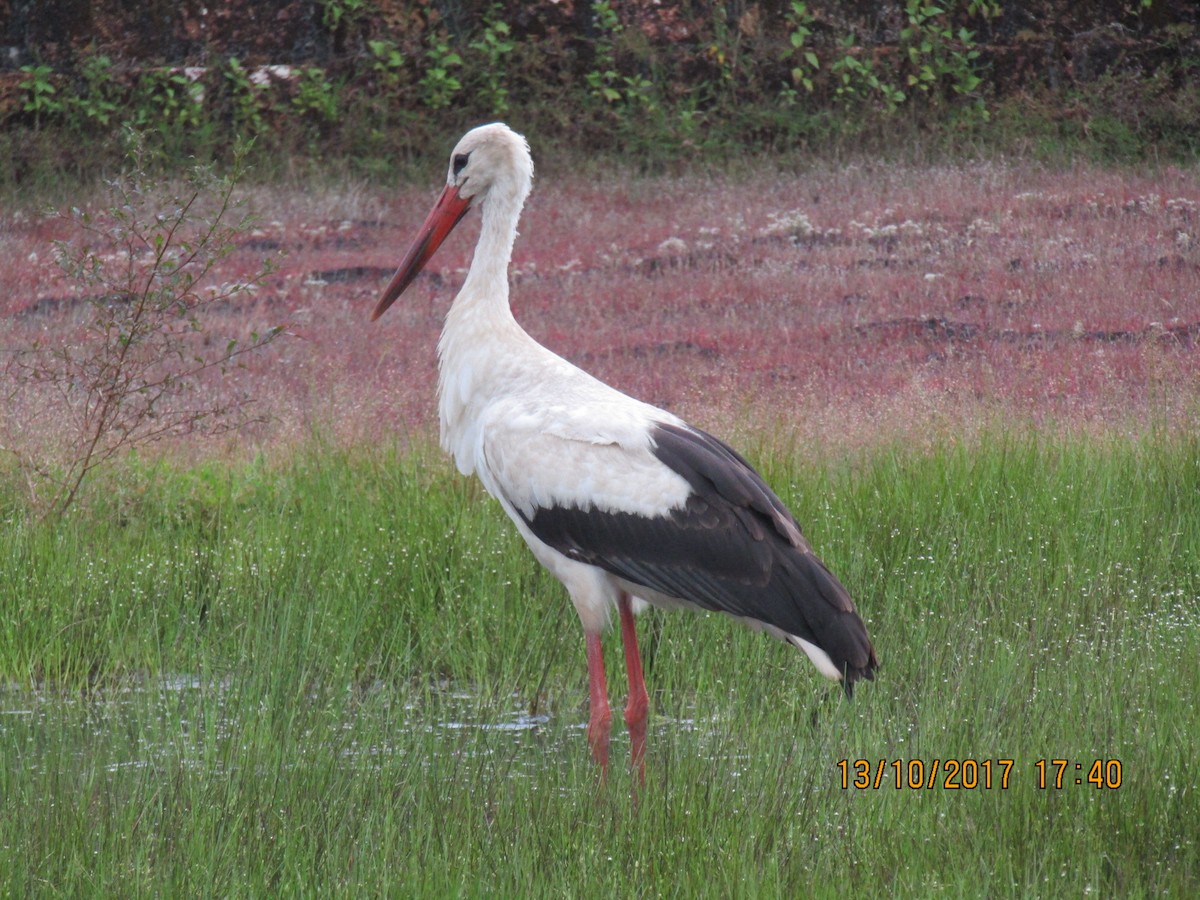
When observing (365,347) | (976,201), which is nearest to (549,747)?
(365,347)

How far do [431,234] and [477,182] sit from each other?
10.0 inches

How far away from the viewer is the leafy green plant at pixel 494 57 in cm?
1333

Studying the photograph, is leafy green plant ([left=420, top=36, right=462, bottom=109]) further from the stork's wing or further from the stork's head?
the stork's wing

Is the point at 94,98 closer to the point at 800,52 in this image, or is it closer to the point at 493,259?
the point at 800,52

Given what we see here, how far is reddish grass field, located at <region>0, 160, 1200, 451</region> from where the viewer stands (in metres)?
7.94

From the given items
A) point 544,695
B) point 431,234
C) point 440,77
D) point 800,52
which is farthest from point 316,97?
point 544,695

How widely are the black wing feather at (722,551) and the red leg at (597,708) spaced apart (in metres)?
0.23

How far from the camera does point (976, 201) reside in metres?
11.4

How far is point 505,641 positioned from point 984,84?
945 centimetres

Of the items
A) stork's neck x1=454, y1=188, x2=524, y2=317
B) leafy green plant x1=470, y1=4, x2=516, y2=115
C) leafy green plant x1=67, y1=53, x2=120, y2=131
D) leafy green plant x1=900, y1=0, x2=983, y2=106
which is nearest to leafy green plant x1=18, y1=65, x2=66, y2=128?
leafy green plant x1=67, y1=53, x2=120, y2=131

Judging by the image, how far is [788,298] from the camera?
1015 centimetres

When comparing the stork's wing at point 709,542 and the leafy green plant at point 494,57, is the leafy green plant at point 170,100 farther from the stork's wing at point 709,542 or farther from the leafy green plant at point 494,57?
the stork's wing at point 709,542

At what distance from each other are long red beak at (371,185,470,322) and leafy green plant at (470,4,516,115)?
7.98m

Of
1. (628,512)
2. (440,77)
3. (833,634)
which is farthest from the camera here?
(440,77)
